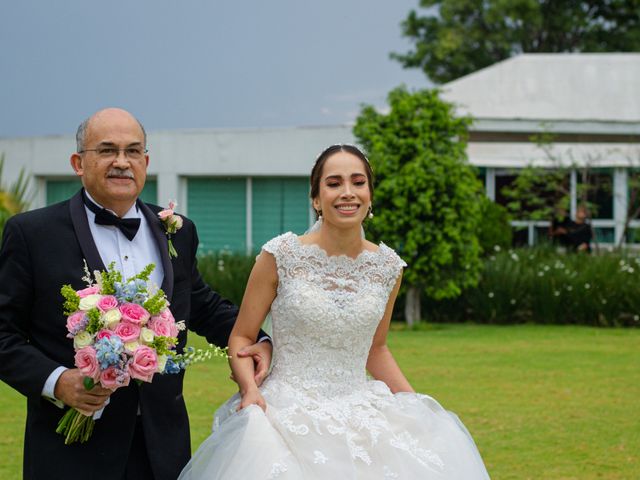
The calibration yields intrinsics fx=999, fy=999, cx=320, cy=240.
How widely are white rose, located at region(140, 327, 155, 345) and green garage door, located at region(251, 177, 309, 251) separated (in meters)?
19.3

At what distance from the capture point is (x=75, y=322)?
3.68 meters

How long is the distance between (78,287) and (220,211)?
782 inches

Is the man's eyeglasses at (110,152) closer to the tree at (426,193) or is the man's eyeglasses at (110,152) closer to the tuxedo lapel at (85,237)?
the tuxedo lapel at (85,237)

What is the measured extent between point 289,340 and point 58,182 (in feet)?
71.1

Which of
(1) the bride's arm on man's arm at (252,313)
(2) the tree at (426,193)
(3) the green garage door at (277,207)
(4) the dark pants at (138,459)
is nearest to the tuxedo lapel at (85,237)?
(4) the dark pants at (138,459)

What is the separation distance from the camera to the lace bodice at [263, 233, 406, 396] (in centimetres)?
469

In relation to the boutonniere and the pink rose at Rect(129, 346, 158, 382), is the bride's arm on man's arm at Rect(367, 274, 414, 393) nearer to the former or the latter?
the boutonniere

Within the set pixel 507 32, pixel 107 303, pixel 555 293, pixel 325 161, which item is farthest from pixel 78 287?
pixel 507 32

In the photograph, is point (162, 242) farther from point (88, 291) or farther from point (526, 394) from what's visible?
point (526, 394)

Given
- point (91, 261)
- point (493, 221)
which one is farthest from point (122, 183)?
point (493, 221)

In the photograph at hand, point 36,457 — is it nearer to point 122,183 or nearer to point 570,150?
point 122,183

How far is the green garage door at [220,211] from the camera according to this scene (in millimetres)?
23578

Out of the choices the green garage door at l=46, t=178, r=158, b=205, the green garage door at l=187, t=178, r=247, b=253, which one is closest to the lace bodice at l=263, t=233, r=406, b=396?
the green garage door at l=187, t=178, r=247, b=253

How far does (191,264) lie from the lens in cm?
455
